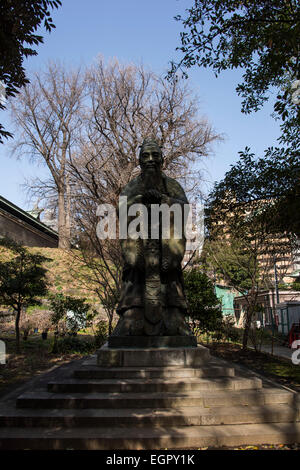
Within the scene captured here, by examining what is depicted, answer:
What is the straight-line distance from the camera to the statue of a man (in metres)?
5.17

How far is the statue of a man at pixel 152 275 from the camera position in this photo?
Answer: 5168 mm

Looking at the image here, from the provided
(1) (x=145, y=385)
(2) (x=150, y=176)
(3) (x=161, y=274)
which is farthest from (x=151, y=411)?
(2) (x=150, y=176)

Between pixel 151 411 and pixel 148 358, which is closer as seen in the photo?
pixel 151 411

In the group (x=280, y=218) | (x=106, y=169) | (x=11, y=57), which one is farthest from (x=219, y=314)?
(x=11, y=57)

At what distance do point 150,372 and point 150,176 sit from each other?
2883 millimetres

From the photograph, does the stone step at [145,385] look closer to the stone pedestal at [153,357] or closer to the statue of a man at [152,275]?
the stone pedestal at [153,357]

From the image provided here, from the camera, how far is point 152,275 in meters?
5.29

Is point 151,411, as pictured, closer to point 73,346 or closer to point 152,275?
A: point 152,275

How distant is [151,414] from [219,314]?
781 cm

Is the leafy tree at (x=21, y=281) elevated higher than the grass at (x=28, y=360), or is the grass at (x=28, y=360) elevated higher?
the leafy tree at (x=21, y=281)

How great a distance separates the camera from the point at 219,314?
11070mm

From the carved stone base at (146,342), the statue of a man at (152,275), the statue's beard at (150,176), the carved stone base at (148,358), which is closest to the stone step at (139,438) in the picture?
the carved stone base at (148,358)

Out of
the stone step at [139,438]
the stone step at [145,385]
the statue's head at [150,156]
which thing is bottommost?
the stone step at [139,438]
